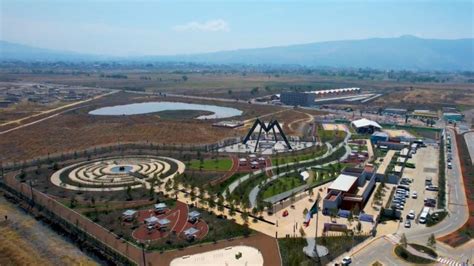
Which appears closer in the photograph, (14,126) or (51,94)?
(14,126)

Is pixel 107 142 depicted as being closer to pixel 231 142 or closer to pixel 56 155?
pixel 56 155

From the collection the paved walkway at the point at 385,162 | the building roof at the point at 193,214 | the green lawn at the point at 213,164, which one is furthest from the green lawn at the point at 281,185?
the paved walkway at the point at 385,162

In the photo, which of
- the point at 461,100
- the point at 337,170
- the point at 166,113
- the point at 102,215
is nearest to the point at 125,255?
the point at 102,215

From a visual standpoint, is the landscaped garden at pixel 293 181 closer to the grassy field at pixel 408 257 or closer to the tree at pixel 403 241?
the tree at pixel 403 241

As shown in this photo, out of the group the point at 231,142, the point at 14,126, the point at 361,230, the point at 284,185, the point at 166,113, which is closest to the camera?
the point at 361,230

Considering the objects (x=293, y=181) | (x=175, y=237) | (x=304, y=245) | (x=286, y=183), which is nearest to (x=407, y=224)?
(x=304, y=245)

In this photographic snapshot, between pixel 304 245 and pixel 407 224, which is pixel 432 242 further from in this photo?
pixel 304 245

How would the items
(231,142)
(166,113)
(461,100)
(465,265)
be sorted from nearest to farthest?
(465,265) < (231,142) < (166,113) < (461,100)
